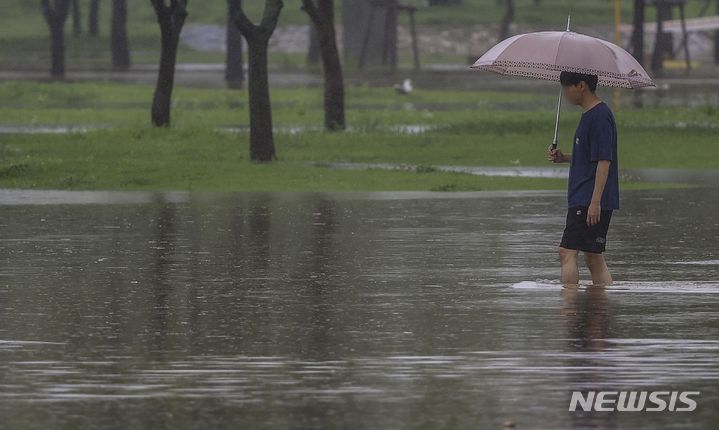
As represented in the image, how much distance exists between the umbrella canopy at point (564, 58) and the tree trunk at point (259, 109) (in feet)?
41.7

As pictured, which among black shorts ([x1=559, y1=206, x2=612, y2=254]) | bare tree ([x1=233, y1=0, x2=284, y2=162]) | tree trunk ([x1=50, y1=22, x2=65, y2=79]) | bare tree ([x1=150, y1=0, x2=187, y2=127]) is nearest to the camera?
black shorts ([x1=559, y1=206, x2=612, y2=254])

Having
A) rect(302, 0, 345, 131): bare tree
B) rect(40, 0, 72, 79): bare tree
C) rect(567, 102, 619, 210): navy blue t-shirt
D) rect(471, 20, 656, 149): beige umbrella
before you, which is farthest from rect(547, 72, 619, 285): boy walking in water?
rect(40, 0, 72, 79): bare tree

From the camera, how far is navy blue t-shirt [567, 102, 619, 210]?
12.8m

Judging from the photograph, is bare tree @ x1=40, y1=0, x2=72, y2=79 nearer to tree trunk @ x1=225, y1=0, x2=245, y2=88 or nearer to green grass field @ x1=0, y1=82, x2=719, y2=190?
tree trunk @ x1=225, y1=0, x2=245, y2=88

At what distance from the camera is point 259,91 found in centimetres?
2666

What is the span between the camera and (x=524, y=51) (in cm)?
1354

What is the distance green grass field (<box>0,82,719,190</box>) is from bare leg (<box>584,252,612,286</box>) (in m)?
9.59

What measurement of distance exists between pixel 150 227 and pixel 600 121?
639cm

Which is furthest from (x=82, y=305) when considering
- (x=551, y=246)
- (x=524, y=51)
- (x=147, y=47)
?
(x=147, y=47)

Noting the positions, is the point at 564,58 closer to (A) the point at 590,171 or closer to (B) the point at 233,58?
(A) the point at 590,171

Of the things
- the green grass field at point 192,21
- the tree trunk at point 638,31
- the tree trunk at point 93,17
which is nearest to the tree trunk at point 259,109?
the tree trunk at point 638,31

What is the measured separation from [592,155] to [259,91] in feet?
46.7

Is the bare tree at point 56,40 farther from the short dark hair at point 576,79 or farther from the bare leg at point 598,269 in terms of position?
the short dark hair at point 576,79

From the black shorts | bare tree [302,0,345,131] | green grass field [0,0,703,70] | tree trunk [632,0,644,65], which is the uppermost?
the black shorts
